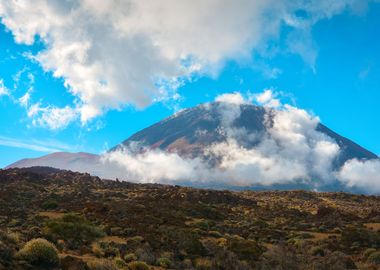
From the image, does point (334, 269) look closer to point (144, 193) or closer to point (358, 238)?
point (358, 238)

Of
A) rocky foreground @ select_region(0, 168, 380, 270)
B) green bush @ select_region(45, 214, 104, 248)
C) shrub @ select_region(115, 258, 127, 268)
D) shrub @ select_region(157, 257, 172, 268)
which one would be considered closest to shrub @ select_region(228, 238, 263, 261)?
rocky foreground @ select_region(0, 168, 380, 270)

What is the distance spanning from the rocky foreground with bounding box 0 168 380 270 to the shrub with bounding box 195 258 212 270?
69mm

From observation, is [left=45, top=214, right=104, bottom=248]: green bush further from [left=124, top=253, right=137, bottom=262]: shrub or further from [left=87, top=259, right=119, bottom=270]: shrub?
[left=87, top=259, right=119, bottom=270]: shrub

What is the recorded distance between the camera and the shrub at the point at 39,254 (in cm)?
1645

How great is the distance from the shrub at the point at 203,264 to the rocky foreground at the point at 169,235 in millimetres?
69

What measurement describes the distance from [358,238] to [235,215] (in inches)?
752

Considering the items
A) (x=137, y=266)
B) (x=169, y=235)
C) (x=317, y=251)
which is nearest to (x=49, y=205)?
(x=169, y=235)

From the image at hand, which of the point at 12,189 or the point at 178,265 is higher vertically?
the point at 12,189

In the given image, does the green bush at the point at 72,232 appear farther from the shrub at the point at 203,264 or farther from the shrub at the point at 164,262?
the shrub at the point at 203,264

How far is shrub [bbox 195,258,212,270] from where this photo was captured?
840 inches

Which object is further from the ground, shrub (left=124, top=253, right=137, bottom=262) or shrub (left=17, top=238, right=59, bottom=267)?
shrub (left=17, top=238, right=59, bottom=267)

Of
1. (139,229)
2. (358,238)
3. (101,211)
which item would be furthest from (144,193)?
(358,238)

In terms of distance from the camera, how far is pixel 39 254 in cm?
1659

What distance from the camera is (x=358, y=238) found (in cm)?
3519
